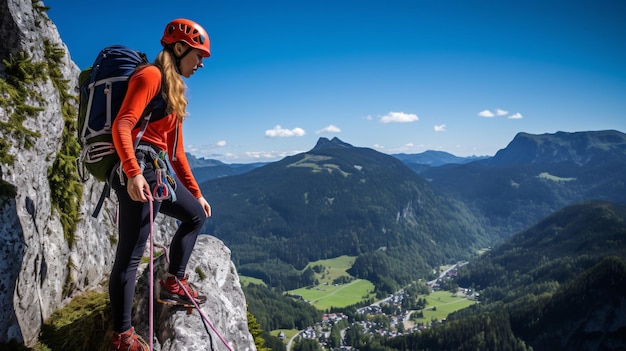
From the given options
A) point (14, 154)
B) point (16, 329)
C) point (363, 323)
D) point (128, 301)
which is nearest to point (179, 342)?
point (128, 301)

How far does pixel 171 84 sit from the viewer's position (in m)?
4.91

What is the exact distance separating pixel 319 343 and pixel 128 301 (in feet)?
477

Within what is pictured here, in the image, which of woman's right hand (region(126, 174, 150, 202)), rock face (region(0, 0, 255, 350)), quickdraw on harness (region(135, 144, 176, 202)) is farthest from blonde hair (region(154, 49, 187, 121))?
rock face (region(0, 0, 255, 350))

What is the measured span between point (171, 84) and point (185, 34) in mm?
832

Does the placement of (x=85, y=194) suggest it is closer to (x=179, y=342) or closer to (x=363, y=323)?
(x=179, y=342)

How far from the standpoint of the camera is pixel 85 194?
927 cm

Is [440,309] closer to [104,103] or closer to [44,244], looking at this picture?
[44,244]

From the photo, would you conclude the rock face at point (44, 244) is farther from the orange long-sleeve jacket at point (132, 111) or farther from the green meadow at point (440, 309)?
the green meadow at point (440, 309)

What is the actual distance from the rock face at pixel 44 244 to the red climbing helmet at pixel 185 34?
3984 mm

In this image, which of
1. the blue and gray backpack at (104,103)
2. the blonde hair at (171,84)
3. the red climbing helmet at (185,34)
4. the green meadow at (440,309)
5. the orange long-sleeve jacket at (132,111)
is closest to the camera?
the orange long-sleeve jacket at (132,111)

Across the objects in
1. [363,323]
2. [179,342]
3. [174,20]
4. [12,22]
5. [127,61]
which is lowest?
[363,323]

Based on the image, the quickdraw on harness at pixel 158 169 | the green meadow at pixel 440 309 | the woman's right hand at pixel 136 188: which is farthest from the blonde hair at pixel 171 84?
the green meadow at pixel 440 309

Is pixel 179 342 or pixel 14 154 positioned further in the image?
pixel 14 154

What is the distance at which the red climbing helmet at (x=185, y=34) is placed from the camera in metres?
5.20
